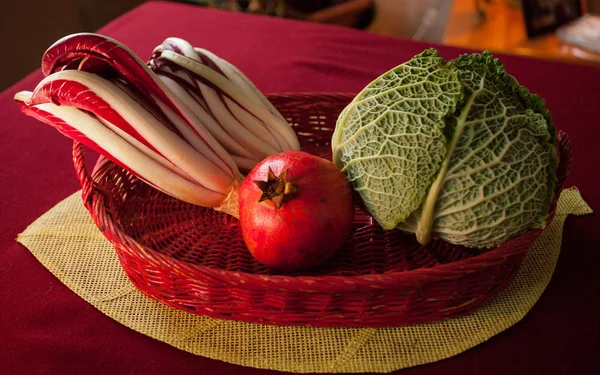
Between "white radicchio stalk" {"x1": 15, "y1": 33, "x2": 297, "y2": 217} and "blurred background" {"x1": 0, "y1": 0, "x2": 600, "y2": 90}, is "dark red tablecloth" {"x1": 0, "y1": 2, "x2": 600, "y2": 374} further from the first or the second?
"blurred background" {"x1": 0, "y1": 0, "x2": 600, "y2": 90}

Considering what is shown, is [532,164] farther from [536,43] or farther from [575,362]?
[536,43]

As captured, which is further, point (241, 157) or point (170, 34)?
point (170, 34)

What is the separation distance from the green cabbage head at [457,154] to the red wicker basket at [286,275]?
5cm

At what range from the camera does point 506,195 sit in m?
0.67

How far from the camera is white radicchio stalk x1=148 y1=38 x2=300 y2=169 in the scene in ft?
2.94

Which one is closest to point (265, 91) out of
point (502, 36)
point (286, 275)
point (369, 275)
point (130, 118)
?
point (130, 118)

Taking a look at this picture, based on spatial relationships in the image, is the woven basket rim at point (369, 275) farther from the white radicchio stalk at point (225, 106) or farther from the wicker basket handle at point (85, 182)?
the white radicchio stalk at point (225, 106)

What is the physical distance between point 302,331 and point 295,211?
151 mm

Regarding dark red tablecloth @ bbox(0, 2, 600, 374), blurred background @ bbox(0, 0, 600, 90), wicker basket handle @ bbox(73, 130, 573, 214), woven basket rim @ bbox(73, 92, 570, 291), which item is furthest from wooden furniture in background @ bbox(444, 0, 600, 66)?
woven basket rim @ bbox(73, 92, 570, 291)

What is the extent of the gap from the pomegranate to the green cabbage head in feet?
0.17

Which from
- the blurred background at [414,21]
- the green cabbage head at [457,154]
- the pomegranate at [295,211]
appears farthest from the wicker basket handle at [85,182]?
the blurred background at [414,21]

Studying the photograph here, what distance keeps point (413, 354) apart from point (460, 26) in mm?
1887

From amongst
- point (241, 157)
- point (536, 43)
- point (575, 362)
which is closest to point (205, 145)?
point (241, 157)

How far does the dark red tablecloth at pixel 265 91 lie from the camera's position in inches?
25.6
